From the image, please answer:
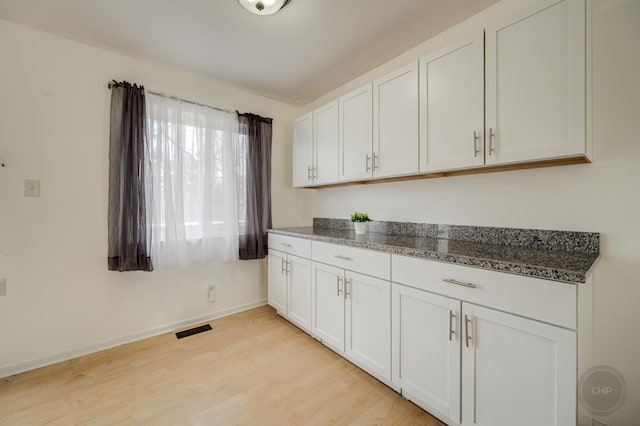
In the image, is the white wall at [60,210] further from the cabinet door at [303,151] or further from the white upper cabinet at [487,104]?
the white upper cabinet at [487,104]

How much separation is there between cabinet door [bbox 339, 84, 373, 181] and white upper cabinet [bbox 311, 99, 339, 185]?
84mm

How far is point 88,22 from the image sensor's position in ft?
5.88

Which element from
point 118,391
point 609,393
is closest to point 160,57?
point 118,391

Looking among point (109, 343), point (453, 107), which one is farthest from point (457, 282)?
point (109, 343)

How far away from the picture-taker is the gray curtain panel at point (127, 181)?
206cm

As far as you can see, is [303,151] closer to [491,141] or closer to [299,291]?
[299,291]

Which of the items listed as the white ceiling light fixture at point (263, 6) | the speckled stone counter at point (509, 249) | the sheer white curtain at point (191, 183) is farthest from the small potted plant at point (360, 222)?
the white ceiling light fixture at point (263, 6)

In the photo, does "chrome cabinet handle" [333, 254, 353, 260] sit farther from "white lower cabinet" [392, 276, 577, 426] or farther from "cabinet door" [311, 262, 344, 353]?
"white lower cabinet" [392, 276, 577, 426]

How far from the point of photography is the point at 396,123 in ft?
6.16

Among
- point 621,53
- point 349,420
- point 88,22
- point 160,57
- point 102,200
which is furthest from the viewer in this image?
point 160,57

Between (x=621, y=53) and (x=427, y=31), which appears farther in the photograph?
(x=427, y=31)

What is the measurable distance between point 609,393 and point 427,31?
8.10ft

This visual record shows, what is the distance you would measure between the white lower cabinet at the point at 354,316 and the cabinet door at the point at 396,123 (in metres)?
0.86

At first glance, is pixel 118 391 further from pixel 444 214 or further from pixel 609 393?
pixel 609 393
